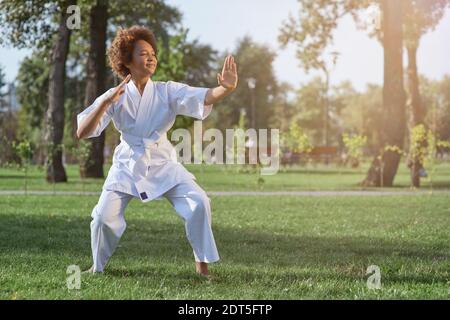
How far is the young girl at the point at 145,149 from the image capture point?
6047mm

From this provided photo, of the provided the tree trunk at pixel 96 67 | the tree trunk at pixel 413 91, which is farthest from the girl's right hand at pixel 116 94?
the tree trunk at pixel 413 91

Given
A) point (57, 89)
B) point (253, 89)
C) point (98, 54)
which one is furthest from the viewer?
point (253, 89)

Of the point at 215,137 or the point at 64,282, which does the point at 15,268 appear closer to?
the point at 64,282

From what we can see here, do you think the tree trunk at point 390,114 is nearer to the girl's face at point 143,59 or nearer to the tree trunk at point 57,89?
the tree trunk at point 57,89

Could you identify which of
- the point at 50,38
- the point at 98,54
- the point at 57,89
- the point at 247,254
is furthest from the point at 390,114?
the point at 247,254

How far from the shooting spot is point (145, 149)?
20.0 ft

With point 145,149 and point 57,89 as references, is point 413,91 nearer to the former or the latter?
point 57,89

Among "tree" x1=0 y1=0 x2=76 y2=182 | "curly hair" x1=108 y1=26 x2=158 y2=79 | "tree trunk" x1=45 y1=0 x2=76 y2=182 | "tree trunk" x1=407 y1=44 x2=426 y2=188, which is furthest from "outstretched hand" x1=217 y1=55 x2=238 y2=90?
"tree trunk" x1=407 y1=44 x2=426 y2=188

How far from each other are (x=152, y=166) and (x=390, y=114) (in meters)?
20.2

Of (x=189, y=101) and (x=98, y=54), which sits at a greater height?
(x=98, y=54)

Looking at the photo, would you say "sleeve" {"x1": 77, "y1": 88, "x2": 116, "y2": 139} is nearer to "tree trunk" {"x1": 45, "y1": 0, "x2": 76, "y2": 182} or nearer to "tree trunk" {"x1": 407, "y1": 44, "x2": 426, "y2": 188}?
"tree trunk" {"x1": 45, "y1": 0, "x2": 76, "y2": 182}

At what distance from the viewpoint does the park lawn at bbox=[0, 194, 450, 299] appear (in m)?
5.51
